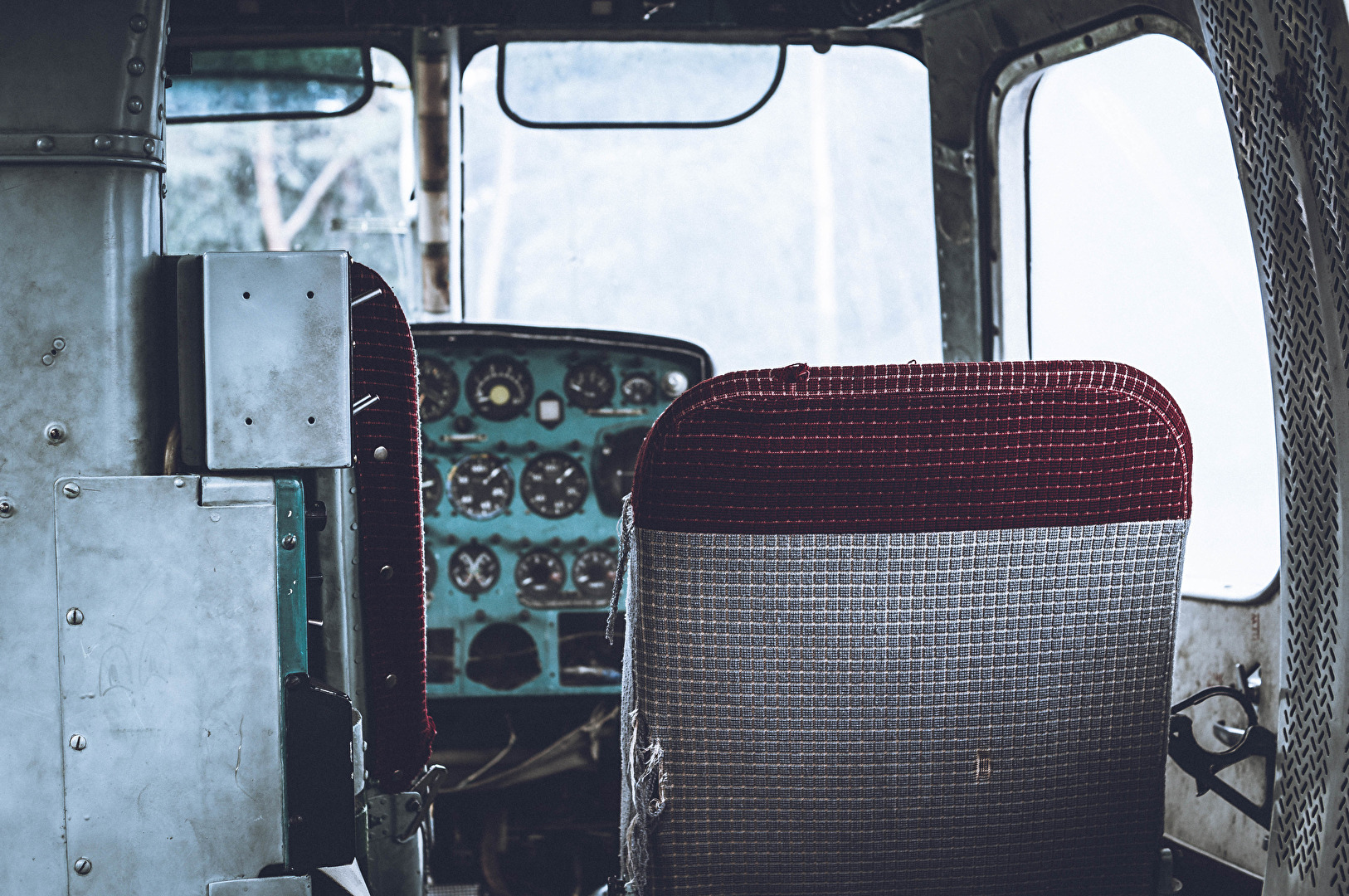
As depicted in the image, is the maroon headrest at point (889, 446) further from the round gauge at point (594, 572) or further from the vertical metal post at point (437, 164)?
the vertical metal post at point (437, 164)

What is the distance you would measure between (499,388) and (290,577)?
193 cm

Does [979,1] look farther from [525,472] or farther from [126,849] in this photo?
[126,849]

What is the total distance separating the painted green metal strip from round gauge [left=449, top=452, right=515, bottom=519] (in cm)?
192

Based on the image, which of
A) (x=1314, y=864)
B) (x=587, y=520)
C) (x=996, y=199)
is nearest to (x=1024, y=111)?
(x=996, y=199)

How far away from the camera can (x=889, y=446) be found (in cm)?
114

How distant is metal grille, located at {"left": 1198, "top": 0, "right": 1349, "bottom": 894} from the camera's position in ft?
4.08

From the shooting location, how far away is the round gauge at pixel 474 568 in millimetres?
2992

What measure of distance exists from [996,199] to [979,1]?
47 cm

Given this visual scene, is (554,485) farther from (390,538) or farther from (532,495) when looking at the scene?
(390,538)

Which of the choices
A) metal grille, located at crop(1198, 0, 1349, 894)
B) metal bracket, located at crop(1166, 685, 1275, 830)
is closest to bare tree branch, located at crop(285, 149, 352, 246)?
metal grille, located at crop(1198, 0, 1349, 894)

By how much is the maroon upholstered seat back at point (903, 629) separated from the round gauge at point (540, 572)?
1.79 m

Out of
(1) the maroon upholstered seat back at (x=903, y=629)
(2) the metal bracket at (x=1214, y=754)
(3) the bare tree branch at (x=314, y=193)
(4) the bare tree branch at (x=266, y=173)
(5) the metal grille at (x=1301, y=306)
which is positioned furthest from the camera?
(4) the bare tree branch at (x=266, y=173)

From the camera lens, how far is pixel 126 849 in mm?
1045

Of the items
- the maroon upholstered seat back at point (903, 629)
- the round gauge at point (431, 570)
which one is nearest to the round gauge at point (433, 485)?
the round gauge at point (431, 570)
